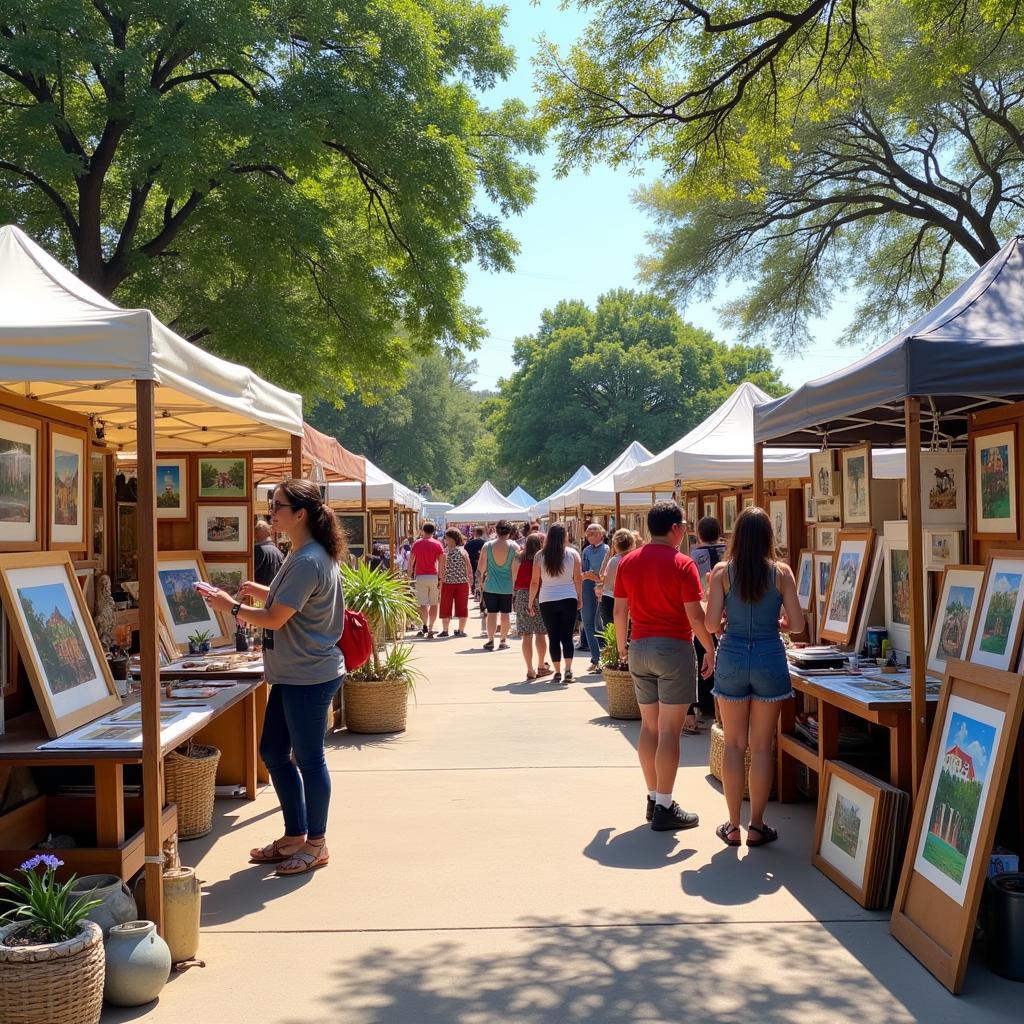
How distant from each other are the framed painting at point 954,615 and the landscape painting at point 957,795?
82 centimetres

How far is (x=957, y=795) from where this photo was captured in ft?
13.7

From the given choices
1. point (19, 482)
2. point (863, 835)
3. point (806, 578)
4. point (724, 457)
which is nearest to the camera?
point (863, 835)

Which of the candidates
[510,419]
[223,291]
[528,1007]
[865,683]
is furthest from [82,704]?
[510,419]

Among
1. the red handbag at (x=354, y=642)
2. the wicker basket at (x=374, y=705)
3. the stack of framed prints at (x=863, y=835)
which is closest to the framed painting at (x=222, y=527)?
the wicker basket at (x=374, y=705)

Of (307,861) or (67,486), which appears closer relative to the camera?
(307,861)

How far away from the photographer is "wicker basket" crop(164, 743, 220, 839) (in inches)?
229

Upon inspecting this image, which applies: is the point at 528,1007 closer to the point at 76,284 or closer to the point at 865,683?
the point at 865,683

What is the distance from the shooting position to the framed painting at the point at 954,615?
5.14 m

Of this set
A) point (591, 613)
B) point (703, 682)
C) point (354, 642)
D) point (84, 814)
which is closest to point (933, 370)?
point (354, 642)

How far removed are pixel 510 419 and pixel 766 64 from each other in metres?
34.4

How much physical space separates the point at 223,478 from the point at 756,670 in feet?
15.5

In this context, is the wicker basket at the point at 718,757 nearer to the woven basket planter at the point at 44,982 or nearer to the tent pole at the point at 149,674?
the tent pole at the point at 149,674

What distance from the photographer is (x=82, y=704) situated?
4695 mm

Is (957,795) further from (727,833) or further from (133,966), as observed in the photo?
(133,966)
